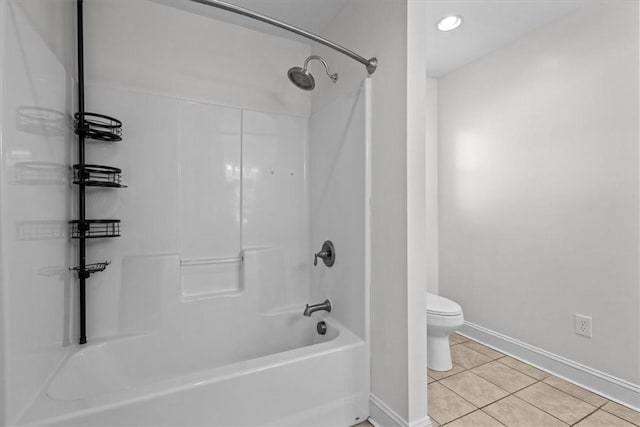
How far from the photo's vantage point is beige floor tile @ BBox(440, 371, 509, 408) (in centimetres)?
174

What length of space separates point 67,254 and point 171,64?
4.11 feet

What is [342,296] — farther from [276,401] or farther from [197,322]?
[197,322]

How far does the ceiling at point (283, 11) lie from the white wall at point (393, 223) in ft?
1.09

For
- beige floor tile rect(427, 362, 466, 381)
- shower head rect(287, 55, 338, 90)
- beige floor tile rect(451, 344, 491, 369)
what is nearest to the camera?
shower head rect(287, 55, 338, 90)

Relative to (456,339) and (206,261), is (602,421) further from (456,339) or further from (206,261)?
(206,261)

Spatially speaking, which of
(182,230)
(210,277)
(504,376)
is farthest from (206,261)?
(504,376)

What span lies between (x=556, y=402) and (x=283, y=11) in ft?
9.53

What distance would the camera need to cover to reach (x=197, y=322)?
6.11 feet

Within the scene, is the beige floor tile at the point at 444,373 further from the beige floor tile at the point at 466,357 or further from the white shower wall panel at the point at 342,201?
the white shower wall panel at the point at 342,201

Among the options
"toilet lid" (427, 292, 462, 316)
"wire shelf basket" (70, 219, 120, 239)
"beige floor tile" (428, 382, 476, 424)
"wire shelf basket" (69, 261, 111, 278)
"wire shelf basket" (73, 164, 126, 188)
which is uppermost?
"wire shelf basket" (73, 164, 126, 188)

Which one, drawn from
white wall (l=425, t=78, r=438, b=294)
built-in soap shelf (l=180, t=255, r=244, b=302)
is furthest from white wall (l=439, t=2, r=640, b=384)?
built-in soap shelf (l=180, t=255, r=244, b=302)

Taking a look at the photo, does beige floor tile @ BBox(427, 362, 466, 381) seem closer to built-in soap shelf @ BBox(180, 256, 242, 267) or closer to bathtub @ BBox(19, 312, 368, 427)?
bathtub @ BBox(19, 312, 368, 427)

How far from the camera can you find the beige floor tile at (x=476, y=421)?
4.98 ft

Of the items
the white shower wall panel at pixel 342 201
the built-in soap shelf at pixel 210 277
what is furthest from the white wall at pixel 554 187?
the built-in soap shelf at pixel 210 277
